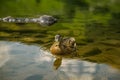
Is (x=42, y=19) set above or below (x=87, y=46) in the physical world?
above

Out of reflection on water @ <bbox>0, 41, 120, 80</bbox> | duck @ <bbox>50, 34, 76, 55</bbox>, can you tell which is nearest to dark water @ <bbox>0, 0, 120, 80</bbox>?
reflection on water @ <bbox>0, 41, 120, 80</bbox>

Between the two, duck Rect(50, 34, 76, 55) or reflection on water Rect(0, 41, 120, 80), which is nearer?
reflection on water Rect(0, 41, 120, 80)

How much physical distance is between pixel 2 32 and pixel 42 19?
237 inches

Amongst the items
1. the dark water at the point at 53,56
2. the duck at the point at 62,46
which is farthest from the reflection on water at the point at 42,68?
the duck at the point at 62,46

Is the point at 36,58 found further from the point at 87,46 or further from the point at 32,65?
the point at 87,46

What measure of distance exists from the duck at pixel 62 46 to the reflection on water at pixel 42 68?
0.40 metres

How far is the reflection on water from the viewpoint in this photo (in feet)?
40.9

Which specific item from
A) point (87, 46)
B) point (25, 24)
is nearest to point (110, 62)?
point (87, 46)

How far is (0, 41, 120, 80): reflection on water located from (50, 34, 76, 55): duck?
40 centimetres

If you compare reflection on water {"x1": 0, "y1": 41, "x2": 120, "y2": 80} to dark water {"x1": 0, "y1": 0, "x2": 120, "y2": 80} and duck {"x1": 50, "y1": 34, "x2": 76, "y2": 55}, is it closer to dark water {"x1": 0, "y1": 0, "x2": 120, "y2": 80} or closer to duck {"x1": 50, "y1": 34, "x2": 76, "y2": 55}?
dark water {"x1": 0, "y1": 0, "x2": 120, "y2": 80}

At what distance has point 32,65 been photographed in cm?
1391

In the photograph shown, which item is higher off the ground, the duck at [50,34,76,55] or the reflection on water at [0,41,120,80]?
the duck at [50,34,76,55]

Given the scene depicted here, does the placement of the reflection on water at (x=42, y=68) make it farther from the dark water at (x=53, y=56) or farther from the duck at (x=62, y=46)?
the duck at (x=62, y=46)

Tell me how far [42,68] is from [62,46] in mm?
2263
